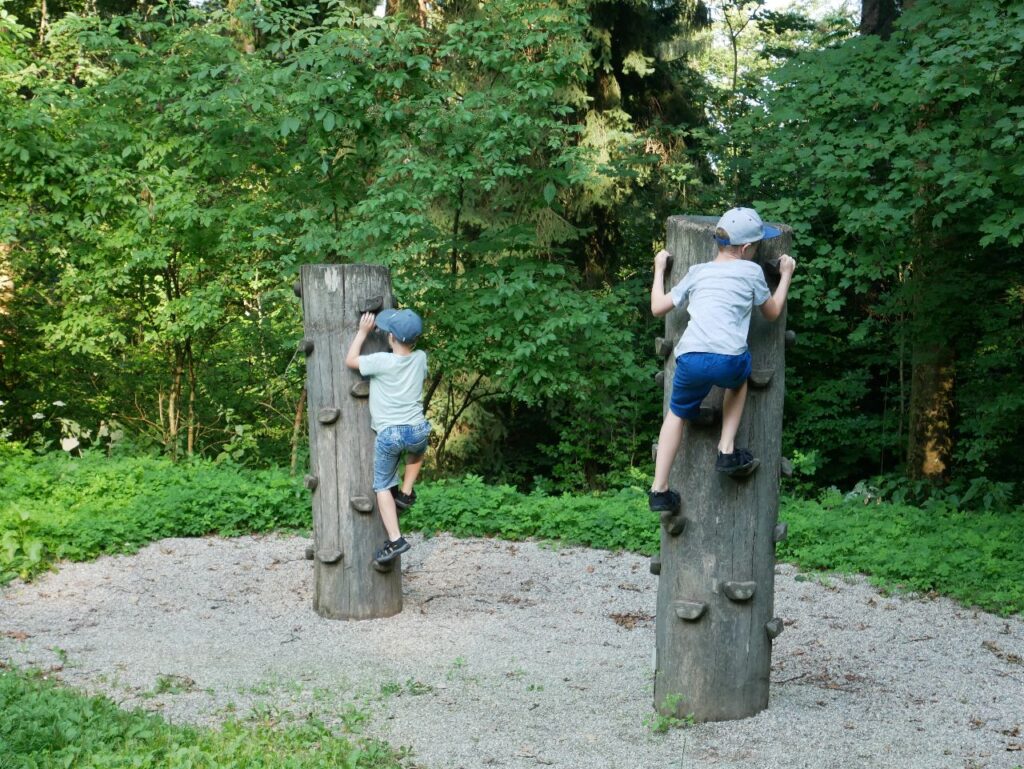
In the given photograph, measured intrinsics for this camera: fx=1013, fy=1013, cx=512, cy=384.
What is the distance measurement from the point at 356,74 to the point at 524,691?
6443 mm

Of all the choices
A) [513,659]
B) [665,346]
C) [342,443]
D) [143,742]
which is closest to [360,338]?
[342,443]

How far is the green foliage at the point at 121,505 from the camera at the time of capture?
8023 mm

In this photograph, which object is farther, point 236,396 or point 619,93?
point 619,93

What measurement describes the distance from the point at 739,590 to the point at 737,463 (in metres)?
0.61

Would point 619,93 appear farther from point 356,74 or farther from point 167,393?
point 167,393

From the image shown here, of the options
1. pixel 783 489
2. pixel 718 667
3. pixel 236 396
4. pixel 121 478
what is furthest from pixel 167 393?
pixel 718 667

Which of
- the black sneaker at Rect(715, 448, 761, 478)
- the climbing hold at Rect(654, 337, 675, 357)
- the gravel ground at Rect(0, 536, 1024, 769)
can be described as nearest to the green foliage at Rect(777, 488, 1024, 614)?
the gravel ground at Rect(0, 536, 1024, 769)

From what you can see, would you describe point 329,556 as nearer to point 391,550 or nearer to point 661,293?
point 391,550

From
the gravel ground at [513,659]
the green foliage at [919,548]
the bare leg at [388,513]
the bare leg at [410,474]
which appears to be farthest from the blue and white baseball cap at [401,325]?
the green foliage at [919,548]

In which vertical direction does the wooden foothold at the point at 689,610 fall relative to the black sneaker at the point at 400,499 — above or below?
below

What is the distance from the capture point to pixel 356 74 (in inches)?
378

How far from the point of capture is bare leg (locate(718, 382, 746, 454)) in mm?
4629

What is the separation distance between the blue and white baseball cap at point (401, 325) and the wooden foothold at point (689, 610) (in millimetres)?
2578

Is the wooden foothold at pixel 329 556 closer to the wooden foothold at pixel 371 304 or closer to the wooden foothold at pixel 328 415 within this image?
the wooden foothold at pixel 328 415
